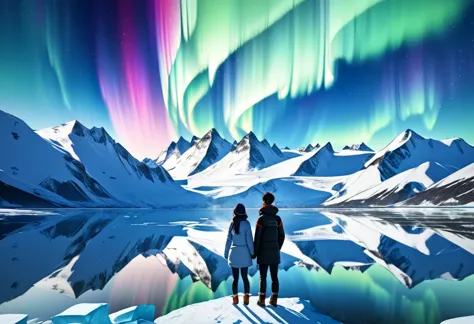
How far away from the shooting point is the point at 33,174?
17950cm

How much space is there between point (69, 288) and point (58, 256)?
26.2ft

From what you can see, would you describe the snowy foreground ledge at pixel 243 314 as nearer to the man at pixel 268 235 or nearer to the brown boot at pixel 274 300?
the brown boot at pixel 274 300

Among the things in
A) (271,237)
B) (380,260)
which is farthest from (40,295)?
(380,260)

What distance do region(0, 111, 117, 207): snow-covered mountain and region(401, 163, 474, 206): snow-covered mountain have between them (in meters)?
158

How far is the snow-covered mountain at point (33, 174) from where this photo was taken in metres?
162

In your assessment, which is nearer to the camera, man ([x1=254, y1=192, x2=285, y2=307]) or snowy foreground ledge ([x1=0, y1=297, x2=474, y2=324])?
snowy foreground ledge ([x1=0, y1=297, x2=474, y2=324])

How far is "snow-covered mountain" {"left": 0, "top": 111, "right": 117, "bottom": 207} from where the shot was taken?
162 meters

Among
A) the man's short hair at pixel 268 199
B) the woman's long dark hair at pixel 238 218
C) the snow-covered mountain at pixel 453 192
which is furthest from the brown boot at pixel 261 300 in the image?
the snow-covered mountain at pixel 453 192

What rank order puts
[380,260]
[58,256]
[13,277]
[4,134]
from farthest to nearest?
[4,134] < [58,256] < [380,260] < [13,277]

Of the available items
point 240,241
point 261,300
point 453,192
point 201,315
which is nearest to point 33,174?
point 201,315

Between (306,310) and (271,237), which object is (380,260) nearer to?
(306,310)

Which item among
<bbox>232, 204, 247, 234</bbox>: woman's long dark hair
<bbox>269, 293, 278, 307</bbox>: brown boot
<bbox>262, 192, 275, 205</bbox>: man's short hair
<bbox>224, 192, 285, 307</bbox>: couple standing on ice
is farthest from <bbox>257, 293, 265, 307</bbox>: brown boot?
<bbox>262, 192, 275, 205</bbox>: man's short hair

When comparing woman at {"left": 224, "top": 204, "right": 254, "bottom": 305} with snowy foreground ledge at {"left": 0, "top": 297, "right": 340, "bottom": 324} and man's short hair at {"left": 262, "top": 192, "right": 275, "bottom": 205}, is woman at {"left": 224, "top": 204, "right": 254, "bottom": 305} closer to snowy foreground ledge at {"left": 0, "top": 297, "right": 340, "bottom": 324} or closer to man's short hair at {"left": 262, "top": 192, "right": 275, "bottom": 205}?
man's short hair at {"left": 262, "top": 192, "right": 275, "bottom": 205}

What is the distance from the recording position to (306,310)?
9.06 meters
